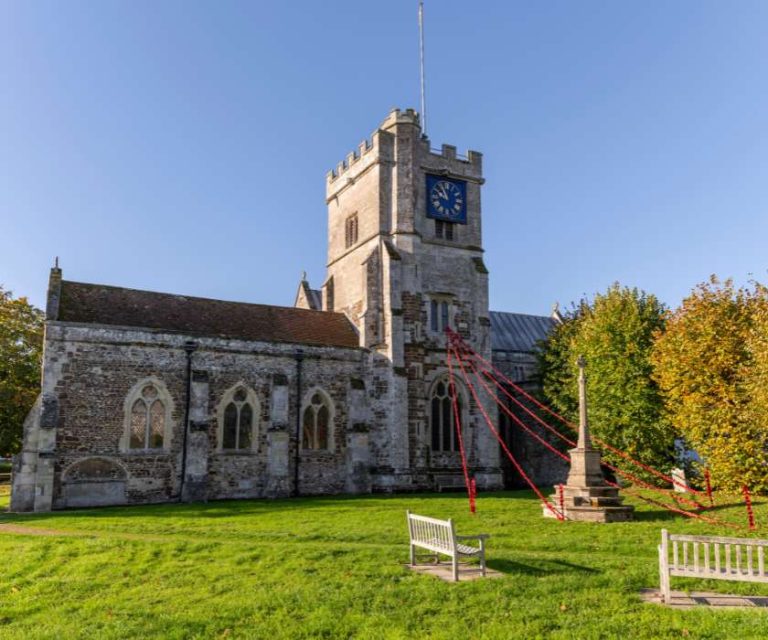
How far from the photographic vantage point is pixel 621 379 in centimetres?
2919

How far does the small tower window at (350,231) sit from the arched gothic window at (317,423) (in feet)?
29.0

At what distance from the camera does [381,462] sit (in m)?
29.4

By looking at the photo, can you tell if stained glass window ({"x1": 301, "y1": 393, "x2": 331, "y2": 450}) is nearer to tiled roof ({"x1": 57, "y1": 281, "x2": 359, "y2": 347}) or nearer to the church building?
the church building

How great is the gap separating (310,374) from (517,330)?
960 inches

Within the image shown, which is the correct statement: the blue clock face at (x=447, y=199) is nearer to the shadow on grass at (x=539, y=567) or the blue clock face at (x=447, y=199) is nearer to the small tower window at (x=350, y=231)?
the small tower window at (x=350, y=231)

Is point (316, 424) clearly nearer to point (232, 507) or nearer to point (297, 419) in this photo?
point (297, 419)

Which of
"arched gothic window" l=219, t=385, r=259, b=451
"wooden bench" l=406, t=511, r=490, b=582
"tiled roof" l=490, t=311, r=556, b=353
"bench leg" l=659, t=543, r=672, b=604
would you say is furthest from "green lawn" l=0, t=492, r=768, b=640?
"tiled roof" l=490, t=311, r=556, b=353

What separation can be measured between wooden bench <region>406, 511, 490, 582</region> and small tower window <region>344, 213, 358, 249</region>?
22.8 metres

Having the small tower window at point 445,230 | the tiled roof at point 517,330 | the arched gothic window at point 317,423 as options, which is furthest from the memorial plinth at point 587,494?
the tiled roof at point 517,330

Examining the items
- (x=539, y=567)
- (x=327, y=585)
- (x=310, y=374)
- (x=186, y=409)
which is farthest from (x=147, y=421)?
(x=539, y=567)

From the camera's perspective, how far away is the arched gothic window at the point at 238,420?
26922 mm

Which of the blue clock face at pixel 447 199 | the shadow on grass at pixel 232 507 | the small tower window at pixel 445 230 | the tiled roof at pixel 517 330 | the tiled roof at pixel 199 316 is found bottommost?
the shadow on grass at pixel 232 507

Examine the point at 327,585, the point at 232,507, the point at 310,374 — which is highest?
the point at 310,374

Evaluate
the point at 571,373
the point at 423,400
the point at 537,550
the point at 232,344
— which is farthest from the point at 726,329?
the point at 232,344
